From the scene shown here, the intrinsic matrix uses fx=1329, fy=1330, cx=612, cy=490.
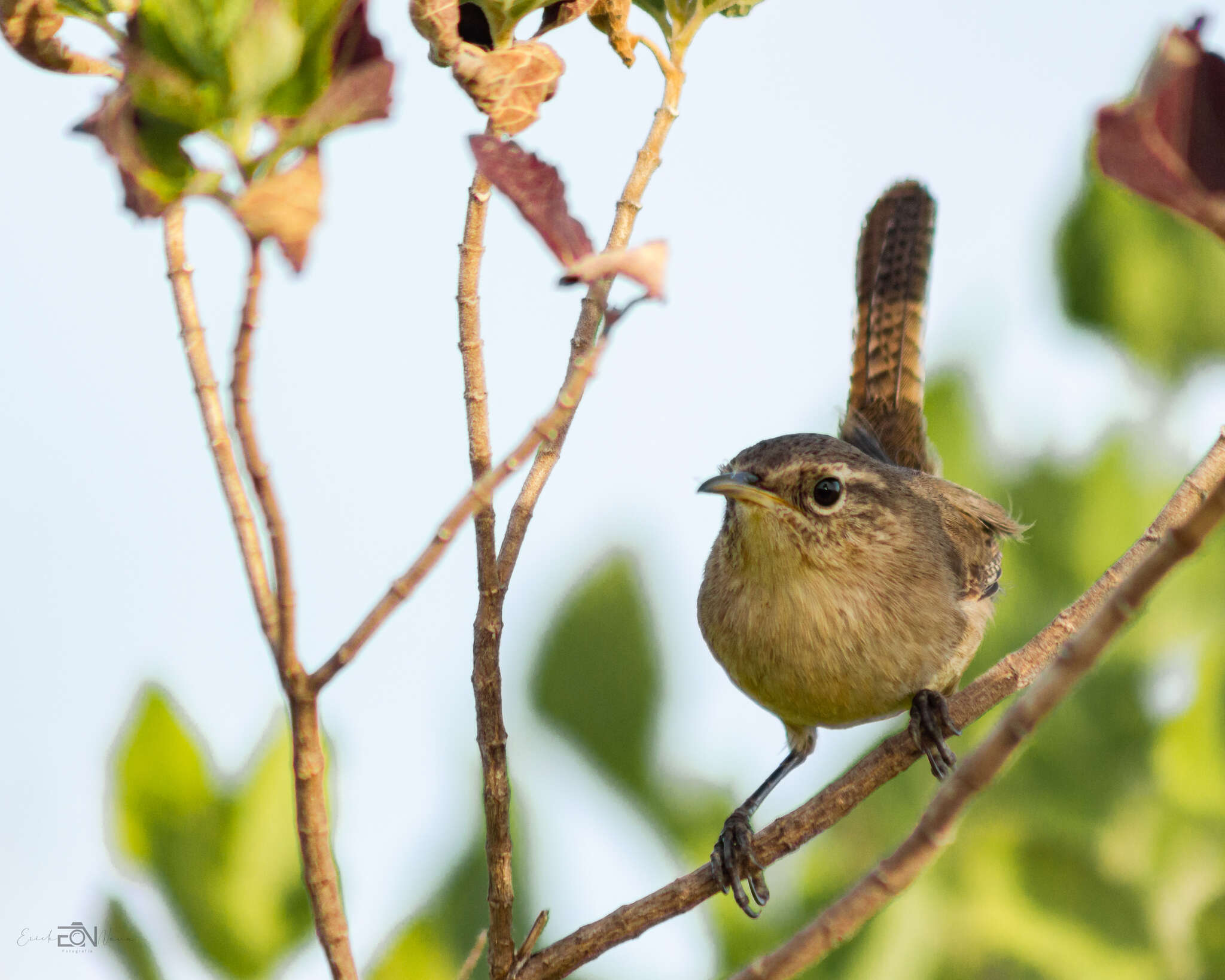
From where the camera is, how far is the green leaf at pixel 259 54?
0.94 meters

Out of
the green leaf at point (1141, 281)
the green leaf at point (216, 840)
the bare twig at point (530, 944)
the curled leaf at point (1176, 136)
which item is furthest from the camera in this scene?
the green leaf at point (1141, 281)

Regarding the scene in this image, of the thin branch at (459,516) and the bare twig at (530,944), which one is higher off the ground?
the thin branch at (459,516)

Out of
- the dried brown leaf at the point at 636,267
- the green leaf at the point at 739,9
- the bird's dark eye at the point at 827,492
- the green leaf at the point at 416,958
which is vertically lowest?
the green leaf at the point at 416,958

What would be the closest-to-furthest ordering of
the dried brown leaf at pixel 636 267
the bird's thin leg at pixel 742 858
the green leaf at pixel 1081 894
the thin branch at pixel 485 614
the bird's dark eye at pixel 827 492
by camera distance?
1. the dried brown leaf at pixel 636 267
2. the thin branch at pixel 485 614
3. the bird's thin leg at pixel 742 858
4. the green leaf at pixel 1081 894
5. the bird's dark eye at pixel 827 492

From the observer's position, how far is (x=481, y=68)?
1180 mm

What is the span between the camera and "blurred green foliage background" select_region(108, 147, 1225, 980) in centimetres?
240

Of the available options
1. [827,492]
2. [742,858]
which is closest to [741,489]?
[827,492]

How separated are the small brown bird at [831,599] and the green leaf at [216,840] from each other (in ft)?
2.90

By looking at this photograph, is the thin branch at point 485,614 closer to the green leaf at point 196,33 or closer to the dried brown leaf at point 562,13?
the dried brown leaf at point 562,13

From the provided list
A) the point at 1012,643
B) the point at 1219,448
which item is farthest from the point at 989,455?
the point at 1219,448

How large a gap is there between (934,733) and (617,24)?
172cm

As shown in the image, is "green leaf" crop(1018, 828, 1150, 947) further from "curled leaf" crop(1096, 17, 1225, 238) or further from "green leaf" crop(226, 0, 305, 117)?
"green leaf" crop(226, 0, 305, 117)

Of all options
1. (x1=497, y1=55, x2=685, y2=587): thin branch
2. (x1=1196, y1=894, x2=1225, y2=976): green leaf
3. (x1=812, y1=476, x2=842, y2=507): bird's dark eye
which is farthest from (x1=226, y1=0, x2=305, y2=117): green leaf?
(x1=1196, y1=894, x2=1225, y2=976): green leaf

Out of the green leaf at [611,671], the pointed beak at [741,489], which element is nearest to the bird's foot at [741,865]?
the green leaf at [611,671]
